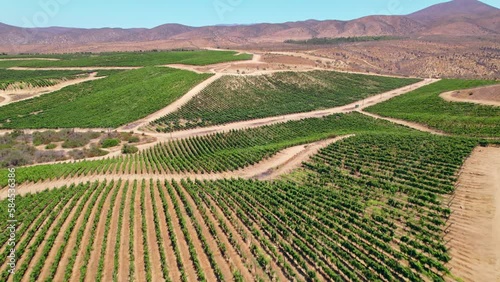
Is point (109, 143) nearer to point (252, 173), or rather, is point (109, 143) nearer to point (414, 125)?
point (252, 173)

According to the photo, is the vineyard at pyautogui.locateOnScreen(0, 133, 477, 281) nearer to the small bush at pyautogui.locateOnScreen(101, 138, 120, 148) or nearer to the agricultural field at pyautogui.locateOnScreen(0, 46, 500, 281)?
the agricultural field at pyautogui.locateOnScreen(0, 46, 500, 281)

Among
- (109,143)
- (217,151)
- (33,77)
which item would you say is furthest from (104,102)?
(33,77)

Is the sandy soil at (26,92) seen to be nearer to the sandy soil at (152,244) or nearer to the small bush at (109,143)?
the small bush at (109,143)

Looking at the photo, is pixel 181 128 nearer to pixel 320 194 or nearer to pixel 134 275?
pixel 320 194

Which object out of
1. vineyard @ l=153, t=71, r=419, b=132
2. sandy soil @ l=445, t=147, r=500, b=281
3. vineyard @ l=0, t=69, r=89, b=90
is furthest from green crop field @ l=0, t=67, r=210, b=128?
sandy soil @ l=445, t=147, r=500, b=281

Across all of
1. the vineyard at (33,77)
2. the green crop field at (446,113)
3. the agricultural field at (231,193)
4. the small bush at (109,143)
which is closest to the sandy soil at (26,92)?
the vineyard at (33,77)

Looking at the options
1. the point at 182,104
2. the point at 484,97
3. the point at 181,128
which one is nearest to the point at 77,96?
the point at 182,104

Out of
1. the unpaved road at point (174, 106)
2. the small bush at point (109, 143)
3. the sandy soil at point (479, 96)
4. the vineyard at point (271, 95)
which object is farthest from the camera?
the vineyard at point (271, 95)
